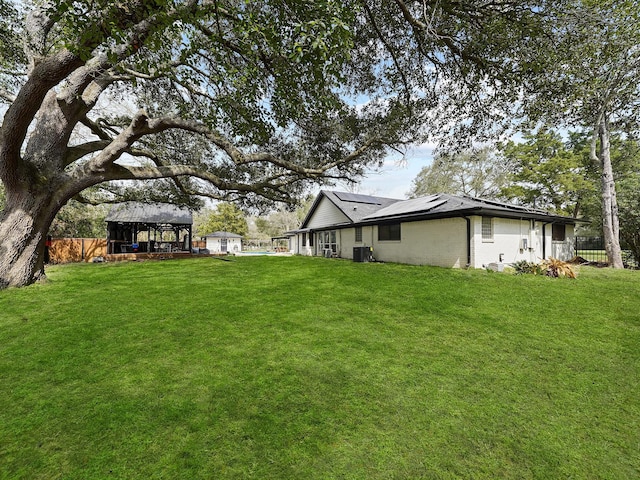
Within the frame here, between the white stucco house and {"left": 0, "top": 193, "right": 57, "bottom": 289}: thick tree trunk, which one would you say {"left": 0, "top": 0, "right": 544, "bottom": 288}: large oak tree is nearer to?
{"left": 0, "top": 193, "right": 57, "bottom": 289}: thick tree trunk

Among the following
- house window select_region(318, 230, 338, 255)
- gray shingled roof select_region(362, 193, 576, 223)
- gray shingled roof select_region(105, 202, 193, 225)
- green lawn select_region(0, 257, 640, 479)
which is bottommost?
green lawn select_region(0, 257, 640, 479)

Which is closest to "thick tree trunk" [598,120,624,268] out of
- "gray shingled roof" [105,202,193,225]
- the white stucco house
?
the white stucco house

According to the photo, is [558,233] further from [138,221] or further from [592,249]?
[138,221]

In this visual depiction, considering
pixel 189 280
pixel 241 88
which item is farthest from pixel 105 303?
pixel 241 88

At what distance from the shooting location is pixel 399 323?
495 centimetres

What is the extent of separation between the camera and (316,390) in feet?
9.41

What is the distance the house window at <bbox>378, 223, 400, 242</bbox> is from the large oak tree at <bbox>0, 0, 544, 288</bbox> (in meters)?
4.87

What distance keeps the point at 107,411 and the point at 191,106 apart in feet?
31.4

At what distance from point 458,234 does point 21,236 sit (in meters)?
13.6

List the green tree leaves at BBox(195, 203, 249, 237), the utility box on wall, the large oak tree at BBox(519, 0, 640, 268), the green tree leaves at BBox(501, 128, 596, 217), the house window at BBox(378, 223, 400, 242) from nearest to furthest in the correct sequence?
the large oak tree at BBox(519, 0, 640, 268) → the house window at BBox(378, 223, 400, 242) → the utility box on wall → the green tree leaves at BBox(501, 128, 596, 217) → the green tree leaves at BBox(195, 203, 249, 237)

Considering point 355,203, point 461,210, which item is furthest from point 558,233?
point 355,203

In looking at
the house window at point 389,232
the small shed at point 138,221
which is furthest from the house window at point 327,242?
the small shed at point 138,221

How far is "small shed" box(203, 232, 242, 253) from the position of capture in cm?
3354

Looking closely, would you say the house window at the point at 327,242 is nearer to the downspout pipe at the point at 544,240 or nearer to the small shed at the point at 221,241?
the downspout pipe at the point at 544,240
